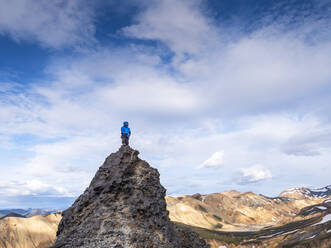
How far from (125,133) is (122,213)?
29.1 ft

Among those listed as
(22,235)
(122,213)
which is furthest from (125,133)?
(22,235)

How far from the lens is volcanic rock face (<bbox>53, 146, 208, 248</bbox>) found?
55.2 feet

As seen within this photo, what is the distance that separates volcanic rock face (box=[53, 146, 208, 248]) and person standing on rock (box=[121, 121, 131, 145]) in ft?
3.19

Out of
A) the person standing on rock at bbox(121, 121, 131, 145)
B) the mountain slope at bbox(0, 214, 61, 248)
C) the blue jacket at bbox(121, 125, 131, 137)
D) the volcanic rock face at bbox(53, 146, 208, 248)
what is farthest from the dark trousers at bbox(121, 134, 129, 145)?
the mountain slope at bbox(0, 214, 61, 248)

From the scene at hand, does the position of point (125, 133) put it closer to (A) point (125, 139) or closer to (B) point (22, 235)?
(A) point (125, 139)

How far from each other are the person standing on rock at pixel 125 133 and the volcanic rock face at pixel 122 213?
0.97 metres

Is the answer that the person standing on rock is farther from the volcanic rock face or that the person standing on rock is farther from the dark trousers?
the volcanic rock face

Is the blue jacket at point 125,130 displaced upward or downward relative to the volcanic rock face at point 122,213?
upward

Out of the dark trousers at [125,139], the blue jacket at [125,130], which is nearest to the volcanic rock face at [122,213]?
the dark trousers at [125,139]

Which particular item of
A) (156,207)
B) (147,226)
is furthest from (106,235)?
(156,207)

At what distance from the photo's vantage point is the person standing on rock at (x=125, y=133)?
2544 cm

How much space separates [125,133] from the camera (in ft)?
84.9

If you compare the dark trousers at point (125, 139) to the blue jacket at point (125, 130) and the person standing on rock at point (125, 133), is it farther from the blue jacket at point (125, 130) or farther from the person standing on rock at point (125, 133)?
the blue jacket at point (125, 130)

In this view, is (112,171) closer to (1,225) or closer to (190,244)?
(190,244)
